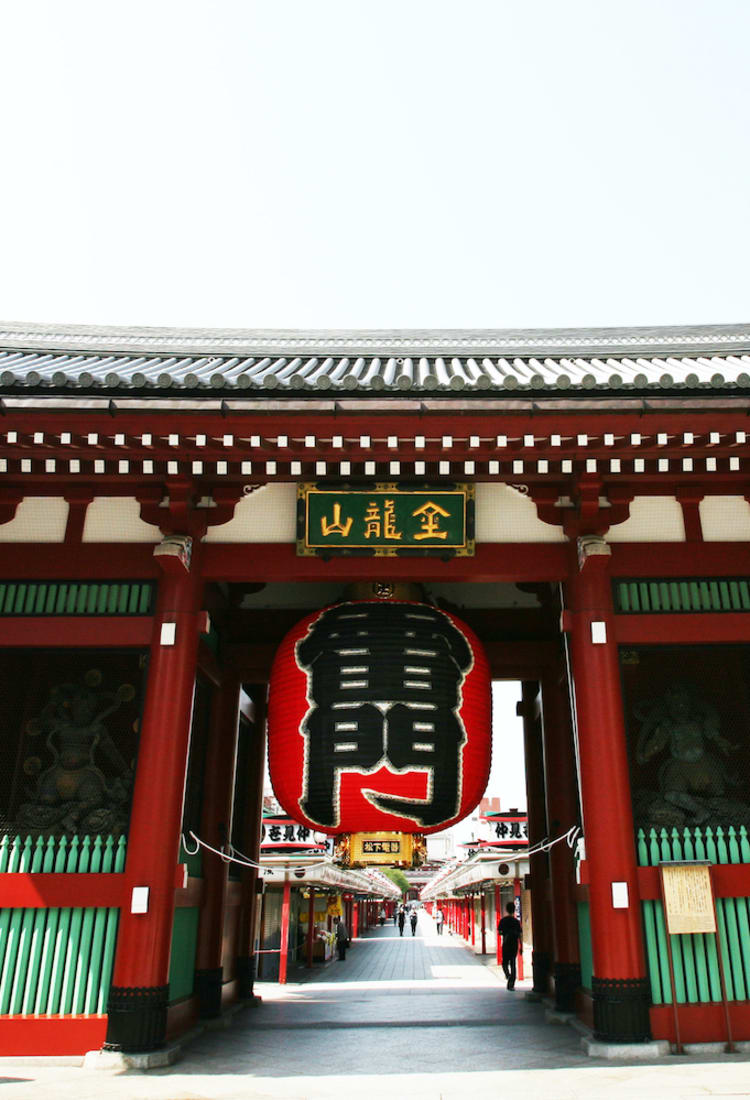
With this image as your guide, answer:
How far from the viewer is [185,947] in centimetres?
859

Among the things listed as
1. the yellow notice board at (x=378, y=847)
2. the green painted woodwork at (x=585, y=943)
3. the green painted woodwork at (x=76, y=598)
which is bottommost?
the green painted woodwork at (x=585, y=943)

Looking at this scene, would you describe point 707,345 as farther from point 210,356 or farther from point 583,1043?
point 583,1043

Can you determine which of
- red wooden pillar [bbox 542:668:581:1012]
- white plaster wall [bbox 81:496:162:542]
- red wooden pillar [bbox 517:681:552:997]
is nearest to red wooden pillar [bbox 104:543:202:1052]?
white plaster wall [bbox 81:496:162:542]

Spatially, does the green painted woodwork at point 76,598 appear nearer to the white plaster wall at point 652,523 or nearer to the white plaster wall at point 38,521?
the white plaster wall at point 38,521

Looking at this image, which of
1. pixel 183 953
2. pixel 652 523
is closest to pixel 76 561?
pixel 183 953

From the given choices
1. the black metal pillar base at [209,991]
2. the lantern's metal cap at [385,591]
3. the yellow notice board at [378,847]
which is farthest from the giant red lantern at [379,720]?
the black metal pillar base at [209,991]

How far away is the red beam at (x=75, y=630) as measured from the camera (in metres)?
7.92

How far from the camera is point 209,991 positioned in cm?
946

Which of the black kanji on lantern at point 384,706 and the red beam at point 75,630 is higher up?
the red beam at point 75,630

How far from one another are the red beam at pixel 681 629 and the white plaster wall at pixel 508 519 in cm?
117

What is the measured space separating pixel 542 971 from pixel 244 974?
15.0 ft

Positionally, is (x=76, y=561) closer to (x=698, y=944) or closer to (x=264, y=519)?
(x=264, y=519)

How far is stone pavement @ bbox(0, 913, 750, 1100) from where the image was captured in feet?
18.6

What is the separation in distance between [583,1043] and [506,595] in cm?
591
